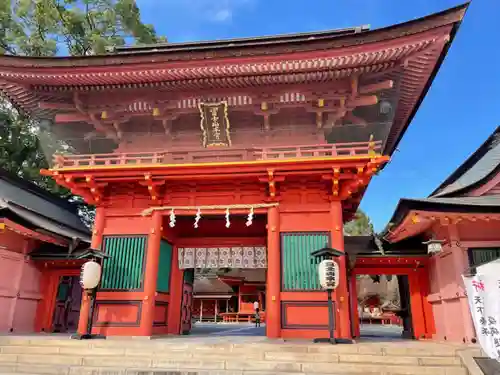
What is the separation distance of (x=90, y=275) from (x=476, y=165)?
41.6 ft

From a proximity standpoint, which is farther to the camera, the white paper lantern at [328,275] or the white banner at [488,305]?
the white paper lantern at [328,275]

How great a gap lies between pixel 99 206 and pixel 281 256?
5631 mm

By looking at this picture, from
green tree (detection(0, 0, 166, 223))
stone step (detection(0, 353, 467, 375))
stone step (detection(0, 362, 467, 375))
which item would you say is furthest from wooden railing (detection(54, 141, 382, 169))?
green tree (detection(0, 0, 166, 223))

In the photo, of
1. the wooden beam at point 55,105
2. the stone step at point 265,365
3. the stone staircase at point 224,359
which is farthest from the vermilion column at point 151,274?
the wooden beam at point 55,105

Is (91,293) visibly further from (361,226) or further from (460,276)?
(361,226)

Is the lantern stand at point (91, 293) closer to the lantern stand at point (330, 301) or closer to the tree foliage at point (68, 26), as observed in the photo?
the lantern stand at point (330, 301)

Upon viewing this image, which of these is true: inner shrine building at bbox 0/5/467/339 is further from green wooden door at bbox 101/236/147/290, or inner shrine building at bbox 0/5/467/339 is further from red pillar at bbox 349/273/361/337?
red pillar at bbox 349/273/361/337

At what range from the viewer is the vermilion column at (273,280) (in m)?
9.30

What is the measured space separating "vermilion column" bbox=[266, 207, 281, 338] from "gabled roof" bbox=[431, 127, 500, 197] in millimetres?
4771

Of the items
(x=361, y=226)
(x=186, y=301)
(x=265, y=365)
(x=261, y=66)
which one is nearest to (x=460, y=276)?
(x=265, y=365)

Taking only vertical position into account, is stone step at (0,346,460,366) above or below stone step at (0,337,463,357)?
below

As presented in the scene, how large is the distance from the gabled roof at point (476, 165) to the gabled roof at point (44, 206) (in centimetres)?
1353

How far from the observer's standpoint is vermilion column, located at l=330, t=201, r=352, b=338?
30.1 ft

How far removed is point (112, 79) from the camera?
10.3 metres
